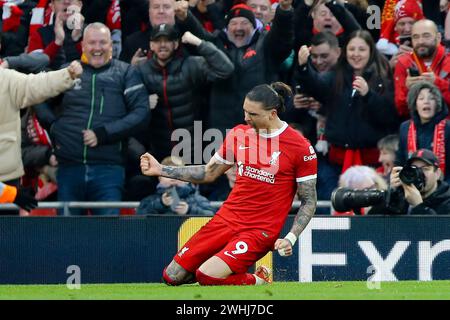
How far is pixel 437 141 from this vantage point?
44.8 ft

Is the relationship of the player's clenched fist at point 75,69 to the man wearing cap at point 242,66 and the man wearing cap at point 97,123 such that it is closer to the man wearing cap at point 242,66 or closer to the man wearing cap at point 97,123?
Result: the man wearing cap at point 97,123

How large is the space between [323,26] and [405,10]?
1.00 metres

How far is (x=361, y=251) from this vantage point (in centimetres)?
1295

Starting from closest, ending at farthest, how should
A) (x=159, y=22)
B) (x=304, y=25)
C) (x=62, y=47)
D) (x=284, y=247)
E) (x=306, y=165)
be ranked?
Result: (x=284, y=247), (x=306, y=165), (x=159, y=22), (x=62, y=47), (x=304, y=25)

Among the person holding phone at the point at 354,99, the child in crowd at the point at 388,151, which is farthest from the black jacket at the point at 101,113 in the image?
the child in crowd at the point at 388,151

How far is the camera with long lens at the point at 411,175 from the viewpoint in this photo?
12.5m

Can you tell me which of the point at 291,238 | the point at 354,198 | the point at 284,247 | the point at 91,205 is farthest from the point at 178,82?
the point at 284,247

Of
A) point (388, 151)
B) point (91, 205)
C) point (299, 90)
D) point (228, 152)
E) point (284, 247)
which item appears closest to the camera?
point (284, 247)

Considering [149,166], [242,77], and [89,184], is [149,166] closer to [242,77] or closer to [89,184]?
[89,184]

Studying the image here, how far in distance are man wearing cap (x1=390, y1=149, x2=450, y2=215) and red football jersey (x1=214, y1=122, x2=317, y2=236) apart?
1.70 m

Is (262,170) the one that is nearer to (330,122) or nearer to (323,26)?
(330,122)

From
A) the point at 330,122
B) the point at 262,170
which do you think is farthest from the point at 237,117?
the point at 262,170

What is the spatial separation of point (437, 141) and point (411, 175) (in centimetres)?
123

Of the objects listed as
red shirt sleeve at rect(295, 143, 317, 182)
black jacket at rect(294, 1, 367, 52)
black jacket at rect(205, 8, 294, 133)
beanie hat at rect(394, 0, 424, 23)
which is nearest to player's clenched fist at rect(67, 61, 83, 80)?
black jacket at rect(205, 8, 294, 133)
